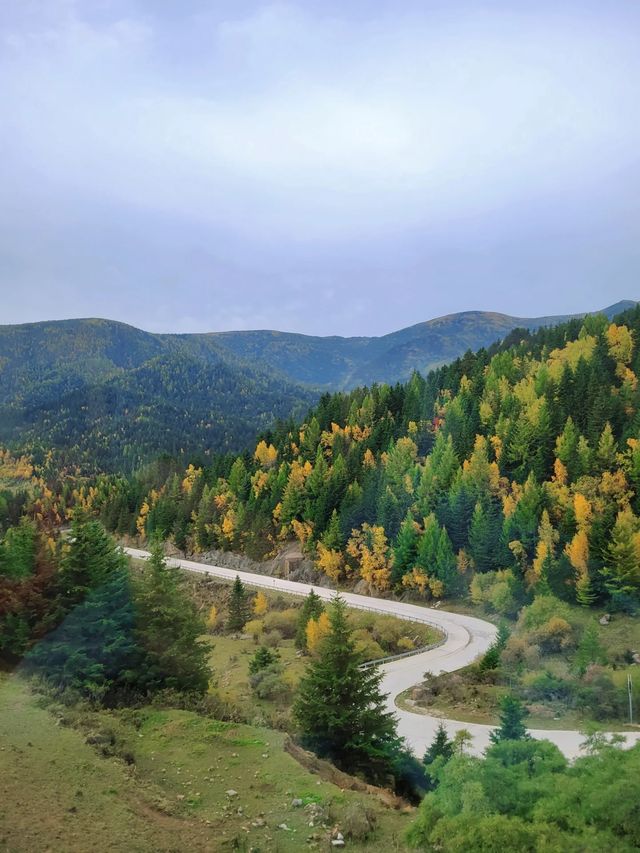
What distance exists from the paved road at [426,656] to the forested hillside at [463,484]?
4783 mm

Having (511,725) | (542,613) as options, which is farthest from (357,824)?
(542,613)

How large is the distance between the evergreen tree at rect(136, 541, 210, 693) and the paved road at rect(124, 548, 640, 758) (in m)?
7.73

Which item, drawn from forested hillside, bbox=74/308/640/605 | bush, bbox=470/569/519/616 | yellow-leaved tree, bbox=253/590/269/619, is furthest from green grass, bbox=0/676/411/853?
forested hillside, bbox=74/308/640/605

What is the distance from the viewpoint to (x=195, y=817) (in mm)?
14695

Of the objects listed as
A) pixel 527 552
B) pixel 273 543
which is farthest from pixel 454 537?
pixel 273 543

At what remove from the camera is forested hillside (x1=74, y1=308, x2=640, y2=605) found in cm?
6131

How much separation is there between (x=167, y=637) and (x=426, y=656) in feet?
85.7

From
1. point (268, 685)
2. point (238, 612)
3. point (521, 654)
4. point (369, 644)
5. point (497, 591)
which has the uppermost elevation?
point (268, 685)

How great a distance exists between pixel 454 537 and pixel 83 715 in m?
56.1

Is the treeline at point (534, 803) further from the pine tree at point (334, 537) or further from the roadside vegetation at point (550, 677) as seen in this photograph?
the pine tree at point (334, 537)

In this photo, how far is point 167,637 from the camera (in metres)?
24.1

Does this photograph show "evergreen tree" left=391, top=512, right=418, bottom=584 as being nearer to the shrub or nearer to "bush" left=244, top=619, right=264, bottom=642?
"bush" left=244, top=619, right=264, bottom=642

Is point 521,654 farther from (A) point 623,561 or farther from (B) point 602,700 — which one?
(A) point 623,561

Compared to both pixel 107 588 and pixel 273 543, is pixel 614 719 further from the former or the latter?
pixel 273 543
